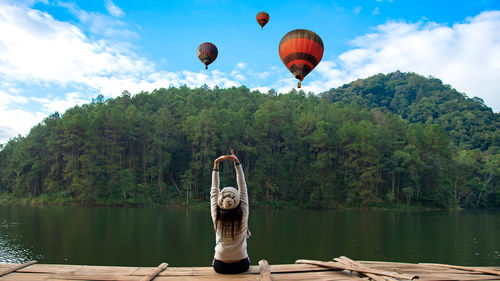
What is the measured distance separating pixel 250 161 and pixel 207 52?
25223 mm

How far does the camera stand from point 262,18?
15711mm

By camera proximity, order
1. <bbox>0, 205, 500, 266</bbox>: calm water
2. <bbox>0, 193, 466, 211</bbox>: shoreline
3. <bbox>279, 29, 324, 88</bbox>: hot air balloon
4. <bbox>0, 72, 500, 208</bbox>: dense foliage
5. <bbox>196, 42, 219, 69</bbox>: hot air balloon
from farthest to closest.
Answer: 1. <bbox>0, 72, 500, 208</bbox>: dense foliage
2. <bbox>0, 193, 466, 211</bbox>: shoreline
3. <bbox>196, 42, 219, 69</bbox>: hot air balloon
4. <bbox>0, 205, 500, 266</bbox>: calm water
5. <bbox>279, 29, 324, 88</bbox>: hot air balloon

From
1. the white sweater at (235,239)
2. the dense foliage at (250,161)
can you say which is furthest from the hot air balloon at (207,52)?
the dense foliage at (250,161)

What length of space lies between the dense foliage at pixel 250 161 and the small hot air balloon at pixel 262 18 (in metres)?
22.3

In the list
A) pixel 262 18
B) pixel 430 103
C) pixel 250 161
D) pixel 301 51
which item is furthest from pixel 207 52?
pixel 430 103

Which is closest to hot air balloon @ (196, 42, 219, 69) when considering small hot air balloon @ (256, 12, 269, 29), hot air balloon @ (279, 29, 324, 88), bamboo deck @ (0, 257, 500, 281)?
small hot air balloon @ (256, 12, 269, 29)

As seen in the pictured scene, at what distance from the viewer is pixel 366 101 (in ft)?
270

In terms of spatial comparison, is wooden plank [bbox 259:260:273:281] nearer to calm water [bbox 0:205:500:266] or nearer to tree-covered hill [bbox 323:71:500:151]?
calm water [bbox 0:205:500:266]

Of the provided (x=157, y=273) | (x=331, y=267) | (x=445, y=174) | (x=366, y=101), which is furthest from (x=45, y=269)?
(x=366, y=101)

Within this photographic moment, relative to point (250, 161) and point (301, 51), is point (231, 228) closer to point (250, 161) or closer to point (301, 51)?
point (301, 51)

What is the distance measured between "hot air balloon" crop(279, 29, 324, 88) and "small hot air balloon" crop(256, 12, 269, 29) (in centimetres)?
513

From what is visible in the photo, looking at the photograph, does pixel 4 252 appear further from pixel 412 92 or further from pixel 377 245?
pixel 412 92

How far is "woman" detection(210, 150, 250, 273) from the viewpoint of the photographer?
3.29 meters

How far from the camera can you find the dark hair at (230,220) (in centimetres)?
332
